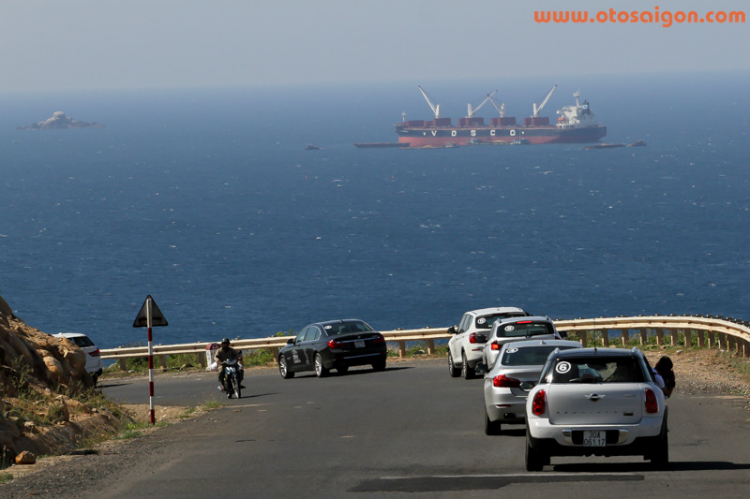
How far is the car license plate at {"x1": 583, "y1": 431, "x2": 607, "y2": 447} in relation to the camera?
11.5 metres

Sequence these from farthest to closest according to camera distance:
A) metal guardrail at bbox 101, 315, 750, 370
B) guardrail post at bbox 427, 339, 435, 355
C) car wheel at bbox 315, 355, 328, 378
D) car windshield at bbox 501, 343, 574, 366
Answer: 1. guardrail post at bbox 427, 339, 435, 355
2. car wheel at bbox 315, 355, 328, 378
3. metal guardrail at bbox 101, 315, 750, 370
4. car windshield at bbox 501, 343, 574, 366

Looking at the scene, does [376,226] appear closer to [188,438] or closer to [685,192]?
[685,192]

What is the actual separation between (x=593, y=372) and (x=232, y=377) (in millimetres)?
12776

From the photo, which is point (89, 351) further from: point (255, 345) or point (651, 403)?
point (651, 403)

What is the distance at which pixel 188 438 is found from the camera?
54.5 ft

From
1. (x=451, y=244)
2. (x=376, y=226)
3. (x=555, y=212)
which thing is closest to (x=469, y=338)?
(x=451, y=244)

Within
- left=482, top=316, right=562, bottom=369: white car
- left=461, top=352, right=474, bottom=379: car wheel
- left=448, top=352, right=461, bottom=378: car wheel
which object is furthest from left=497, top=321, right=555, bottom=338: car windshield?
left=448, top=352, right=461, bottom=378: car wheel

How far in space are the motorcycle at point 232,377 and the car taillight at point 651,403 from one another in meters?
13.1

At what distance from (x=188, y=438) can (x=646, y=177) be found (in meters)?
171

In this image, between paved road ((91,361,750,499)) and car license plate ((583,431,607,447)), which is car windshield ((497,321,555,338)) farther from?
car license plate ((583,431,607,447))

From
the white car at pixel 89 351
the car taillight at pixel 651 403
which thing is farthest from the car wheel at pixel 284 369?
the car taillight at pixel 651 403

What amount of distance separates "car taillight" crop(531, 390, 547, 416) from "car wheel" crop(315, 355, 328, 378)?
Answer: 636 inches

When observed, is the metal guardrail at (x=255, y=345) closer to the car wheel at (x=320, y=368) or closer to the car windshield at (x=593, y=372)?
the car wheel at (x=320, y=368)

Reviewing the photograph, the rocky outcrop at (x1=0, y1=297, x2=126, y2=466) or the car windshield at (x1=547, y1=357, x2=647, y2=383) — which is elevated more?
the car windshield at (x1=547, y1=357, x2=647, y2=383)
